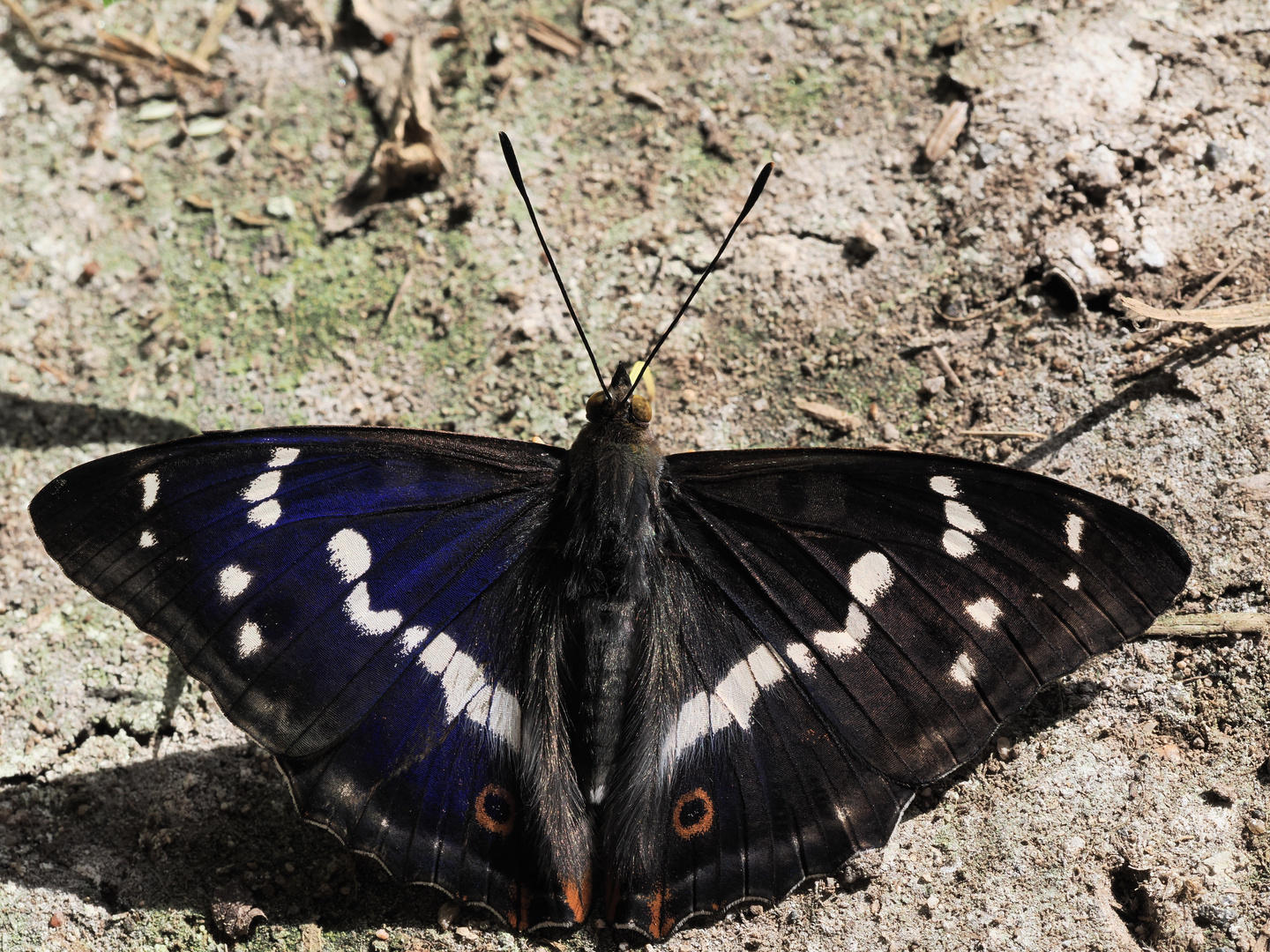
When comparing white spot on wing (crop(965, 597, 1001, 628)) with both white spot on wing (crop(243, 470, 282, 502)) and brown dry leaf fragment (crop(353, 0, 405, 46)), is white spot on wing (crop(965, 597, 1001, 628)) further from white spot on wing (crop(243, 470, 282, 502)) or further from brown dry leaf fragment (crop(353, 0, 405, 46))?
brown dry leaf fragment (crop(353, 0, 405, 46))

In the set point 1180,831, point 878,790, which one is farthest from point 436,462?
point 1180,831

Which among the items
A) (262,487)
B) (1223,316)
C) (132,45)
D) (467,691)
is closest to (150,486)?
(262,487)

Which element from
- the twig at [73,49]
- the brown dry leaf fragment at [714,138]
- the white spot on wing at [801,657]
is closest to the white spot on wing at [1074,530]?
the white spot on wing at [801,657]

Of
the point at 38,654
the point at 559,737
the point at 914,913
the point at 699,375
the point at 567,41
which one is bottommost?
the point at 38,654

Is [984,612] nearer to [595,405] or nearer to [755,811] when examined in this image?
[755,811]

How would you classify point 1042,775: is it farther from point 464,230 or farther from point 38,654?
point 38,654

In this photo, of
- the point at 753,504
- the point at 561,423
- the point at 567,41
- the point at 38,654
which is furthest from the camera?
the point at 567,41

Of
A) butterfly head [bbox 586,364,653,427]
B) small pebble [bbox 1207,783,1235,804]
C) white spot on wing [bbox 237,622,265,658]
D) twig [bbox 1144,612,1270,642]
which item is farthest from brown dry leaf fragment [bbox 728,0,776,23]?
small pebble [bbox 1207,783,1235,804]
